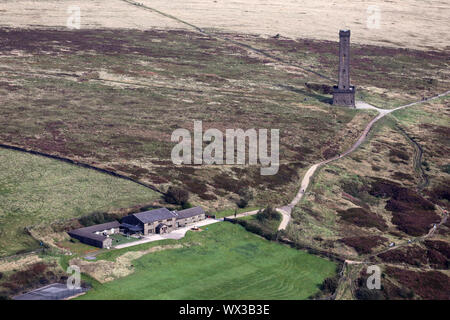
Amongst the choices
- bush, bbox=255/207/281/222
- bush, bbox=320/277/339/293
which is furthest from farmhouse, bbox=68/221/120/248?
bush, bbox=320/277/339/293

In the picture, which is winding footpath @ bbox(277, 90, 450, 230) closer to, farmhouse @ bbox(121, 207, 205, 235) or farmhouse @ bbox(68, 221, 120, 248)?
farmhouse @ bbox(121, 207, 205, 235)

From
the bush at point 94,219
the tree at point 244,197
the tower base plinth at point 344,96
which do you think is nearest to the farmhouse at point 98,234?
the bush at point 94,219

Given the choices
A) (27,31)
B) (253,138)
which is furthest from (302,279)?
(27,31)

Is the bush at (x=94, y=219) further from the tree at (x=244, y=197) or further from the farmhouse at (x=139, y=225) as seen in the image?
the tree at (x=244, y=197)

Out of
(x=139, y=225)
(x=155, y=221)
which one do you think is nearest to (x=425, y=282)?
(x=155, y=221)

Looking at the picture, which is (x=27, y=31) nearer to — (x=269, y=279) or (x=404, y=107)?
(x=404, y=107)

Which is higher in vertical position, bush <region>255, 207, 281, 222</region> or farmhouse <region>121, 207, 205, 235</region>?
farmhouse <region>121, 207, 205, 235</region>

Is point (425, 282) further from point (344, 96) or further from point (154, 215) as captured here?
point (344, 96)
